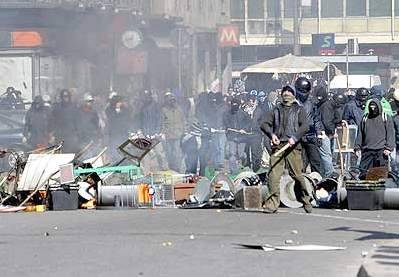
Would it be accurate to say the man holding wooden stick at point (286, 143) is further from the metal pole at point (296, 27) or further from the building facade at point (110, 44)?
the metal pole at point (296, 27)

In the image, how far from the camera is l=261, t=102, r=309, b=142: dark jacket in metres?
15.8

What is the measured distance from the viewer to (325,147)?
1939cm

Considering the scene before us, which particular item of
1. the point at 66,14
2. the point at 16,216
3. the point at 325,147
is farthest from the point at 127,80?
the point at 16,216

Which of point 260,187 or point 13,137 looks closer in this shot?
point 260,187

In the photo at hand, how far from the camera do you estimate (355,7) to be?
7094cm

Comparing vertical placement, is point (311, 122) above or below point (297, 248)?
above

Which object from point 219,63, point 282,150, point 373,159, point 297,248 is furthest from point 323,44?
point 297,248

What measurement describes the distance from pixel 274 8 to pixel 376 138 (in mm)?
43520

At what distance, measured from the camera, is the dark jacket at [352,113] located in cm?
2281

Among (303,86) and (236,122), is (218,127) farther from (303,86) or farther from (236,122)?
(303,86)

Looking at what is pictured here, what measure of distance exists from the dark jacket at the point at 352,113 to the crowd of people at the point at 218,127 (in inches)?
0.7

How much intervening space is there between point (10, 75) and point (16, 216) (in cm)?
1735

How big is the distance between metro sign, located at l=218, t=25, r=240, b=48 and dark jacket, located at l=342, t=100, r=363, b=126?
2667 centimetres

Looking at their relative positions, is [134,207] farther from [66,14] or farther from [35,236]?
[66,14]
